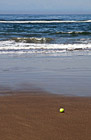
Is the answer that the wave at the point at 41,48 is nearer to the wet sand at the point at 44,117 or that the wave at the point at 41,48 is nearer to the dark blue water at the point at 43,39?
the dark blue water at the point at 43,39

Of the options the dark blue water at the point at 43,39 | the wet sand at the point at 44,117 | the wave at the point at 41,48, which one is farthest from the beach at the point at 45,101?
the dark blue water at the point at 43,39

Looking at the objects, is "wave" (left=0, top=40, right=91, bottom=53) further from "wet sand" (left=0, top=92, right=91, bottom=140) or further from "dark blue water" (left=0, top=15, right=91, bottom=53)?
"wet sand" (left=0, top=92, right=91, bottom=140)

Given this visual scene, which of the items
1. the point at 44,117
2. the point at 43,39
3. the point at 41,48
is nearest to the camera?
the point at 44,117

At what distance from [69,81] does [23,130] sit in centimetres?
331

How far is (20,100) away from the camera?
618cm

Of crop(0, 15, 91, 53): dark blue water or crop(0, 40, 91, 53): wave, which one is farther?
crop(0, 15, 91, 53): dark blue water

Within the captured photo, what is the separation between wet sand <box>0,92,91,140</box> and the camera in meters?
4.53

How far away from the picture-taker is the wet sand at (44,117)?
4531 mm

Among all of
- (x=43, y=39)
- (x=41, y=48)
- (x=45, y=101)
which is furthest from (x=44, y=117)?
(x=43, y=39)

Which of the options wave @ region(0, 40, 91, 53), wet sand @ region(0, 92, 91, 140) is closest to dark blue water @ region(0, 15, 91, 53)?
wave @ region(0, 40, 91, 53)

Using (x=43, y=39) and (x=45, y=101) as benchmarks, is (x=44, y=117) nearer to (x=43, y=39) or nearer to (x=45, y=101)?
(x=45, y=101)

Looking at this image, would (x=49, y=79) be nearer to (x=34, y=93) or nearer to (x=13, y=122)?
(x=34, y=93)

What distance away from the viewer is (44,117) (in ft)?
17.0

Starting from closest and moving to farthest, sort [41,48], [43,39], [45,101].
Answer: [45,101] → [41,48] → [43,39]
